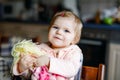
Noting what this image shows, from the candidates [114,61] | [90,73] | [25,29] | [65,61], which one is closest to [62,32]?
[65,61]

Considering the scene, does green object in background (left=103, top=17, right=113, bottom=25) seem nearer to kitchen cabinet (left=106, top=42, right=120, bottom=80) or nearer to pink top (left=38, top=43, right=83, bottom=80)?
kitchen cabinet (left=106, top=42, right=120, bottom=80)

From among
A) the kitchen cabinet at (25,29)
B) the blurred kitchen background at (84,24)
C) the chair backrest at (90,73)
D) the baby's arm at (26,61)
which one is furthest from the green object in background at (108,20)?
the baby's arm at (26,61)

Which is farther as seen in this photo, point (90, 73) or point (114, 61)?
point (114, 61)

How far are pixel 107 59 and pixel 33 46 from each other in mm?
1739

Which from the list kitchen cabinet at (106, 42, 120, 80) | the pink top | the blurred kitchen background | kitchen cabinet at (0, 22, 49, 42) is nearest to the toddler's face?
the pink top

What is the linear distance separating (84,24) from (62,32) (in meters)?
1.69

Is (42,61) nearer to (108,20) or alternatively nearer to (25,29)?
(108,20)

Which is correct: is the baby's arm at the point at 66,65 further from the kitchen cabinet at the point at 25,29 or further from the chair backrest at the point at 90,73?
the kitchen cabinet at the point at 25,29

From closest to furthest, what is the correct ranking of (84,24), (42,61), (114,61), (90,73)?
(42,61), (90,73), (114,61), (84,24)

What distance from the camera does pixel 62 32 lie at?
953mm

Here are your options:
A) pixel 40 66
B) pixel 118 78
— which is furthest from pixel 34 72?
pixel 118 78

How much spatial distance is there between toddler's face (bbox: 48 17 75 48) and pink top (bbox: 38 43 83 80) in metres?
0.03

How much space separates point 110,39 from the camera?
2545mm

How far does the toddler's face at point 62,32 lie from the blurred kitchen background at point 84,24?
1112mm
